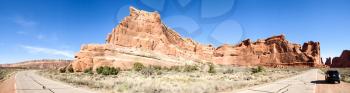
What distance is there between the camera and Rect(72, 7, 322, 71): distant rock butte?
208ft

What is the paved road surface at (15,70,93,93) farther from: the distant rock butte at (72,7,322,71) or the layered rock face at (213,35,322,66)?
the layered rock face at (213,35,322,66)

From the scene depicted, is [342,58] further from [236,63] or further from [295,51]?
[236,63]

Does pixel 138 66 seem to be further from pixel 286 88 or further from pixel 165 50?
pixel 286 88

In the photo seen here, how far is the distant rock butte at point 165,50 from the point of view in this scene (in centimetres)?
6350

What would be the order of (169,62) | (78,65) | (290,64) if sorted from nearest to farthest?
(78,65) < (169,62) < (290,64)

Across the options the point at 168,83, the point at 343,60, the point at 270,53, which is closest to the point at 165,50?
the point at 168,83

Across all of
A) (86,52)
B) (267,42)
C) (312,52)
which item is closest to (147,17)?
(86,52)

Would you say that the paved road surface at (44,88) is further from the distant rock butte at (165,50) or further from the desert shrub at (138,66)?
the distant rock butte at (165,50)

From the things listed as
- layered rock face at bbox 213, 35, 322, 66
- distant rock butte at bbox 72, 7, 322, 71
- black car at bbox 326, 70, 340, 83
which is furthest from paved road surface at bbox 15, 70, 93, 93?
layered rock face at bbox 213, 35, 322, 66

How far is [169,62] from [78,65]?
24668mm

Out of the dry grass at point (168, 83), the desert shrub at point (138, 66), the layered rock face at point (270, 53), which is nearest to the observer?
the dry grass at point (168, 83)

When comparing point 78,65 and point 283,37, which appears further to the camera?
point 283,37

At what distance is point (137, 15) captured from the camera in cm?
8438

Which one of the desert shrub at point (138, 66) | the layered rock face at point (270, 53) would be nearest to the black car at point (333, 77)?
the desert shrub at point (138, 66)
